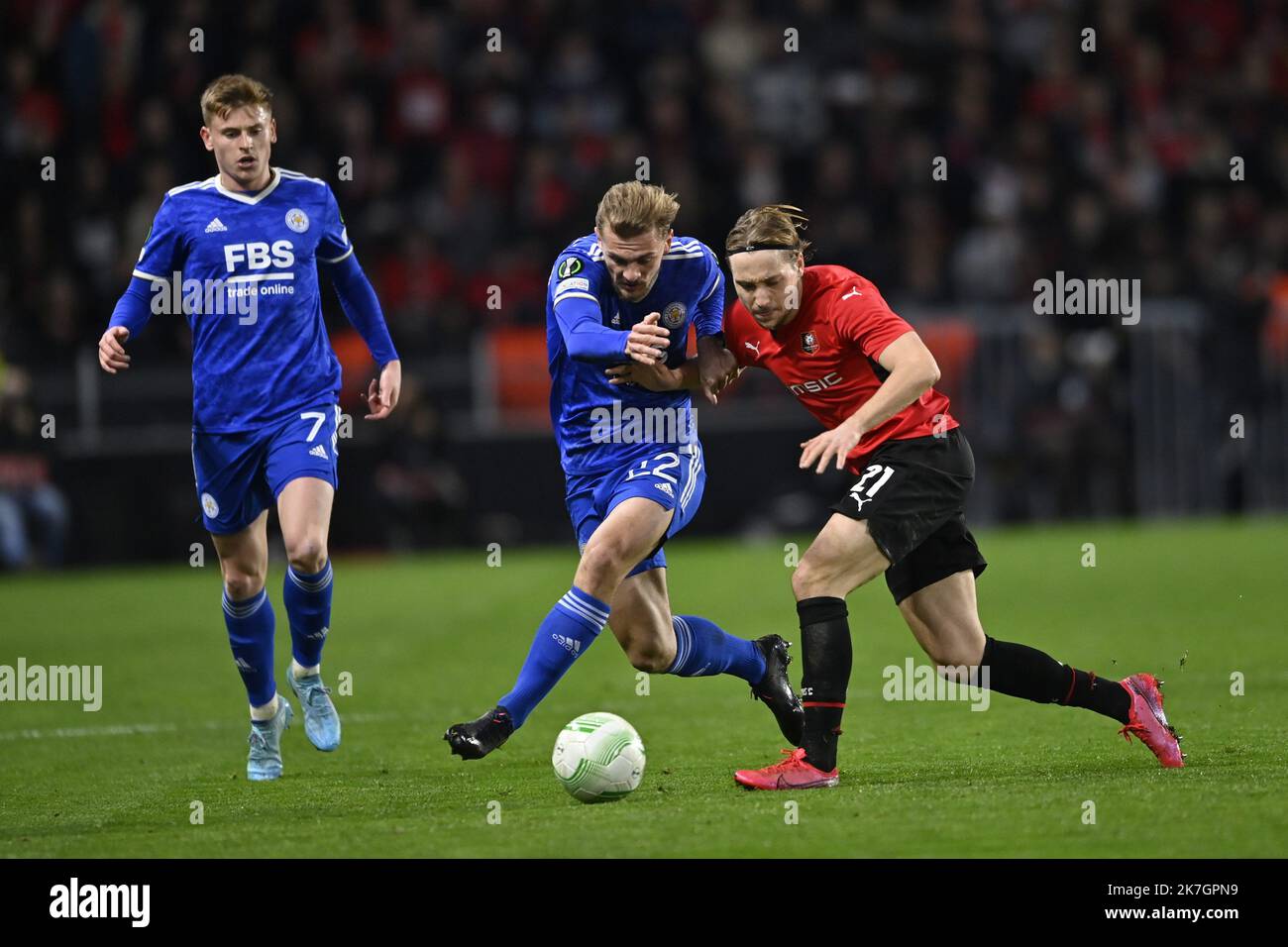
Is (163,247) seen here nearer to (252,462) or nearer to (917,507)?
(252,462)

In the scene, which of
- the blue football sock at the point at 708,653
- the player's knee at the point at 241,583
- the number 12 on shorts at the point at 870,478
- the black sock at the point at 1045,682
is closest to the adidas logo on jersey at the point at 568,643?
the blue football sock at the point at 708,653

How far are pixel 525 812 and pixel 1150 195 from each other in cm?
1610

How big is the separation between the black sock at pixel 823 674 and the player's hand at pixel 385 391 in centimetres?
225

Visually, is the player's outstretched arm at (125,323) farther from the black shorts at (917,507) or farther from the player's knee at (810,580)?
the black shorts at (917,507)

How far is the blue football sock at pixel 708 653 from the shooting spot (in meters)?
6.99

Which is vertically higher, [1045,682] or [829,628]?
[829,628]

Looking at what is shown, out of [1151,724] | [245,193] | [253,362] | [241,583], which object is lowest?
[1151,724]

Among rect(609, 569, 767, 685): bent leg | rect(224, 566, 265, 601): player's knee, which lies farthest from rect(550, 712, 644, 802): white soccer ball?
rect(224, 566, 265, 601): player's knee

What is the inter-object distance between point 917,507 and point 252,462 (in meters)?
2.70

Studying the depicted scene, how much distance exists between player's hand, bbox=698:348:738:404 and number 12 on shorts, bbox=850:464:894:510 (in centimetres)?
Result: 65

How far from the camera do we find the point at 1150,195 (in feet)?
66.3

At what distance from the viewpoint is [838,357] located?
20.9 ft

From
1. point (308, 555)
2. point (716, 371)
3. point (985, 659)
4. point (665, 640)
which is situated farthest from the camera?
point (308, 555)

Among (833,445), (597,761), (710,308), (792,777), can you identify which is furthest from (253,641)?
(833,445)
